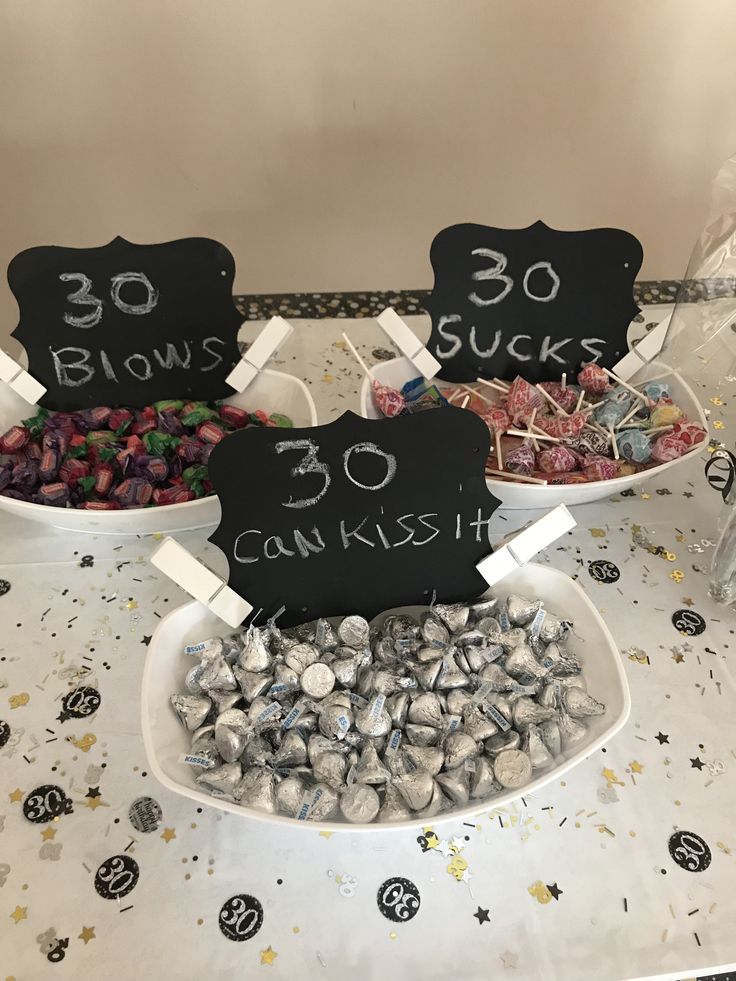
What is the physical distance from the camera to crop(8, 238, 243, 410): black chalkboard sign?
1.11 m

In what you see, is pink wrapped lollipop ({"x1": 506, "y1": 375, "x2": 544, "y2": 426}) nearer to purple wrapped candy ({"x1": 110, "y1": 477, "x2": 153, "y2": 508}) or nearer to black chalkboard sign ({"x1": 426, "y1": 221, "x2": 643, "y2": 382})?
black chalkboard sign ({"x1": 426, "y1": 221, "x2": 643, "y2": 382})

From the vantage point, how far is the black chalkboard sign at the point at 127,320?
3.63ft

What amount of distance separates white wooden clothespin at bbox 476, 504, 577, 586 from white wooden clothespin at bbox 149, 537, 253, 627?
304 mm

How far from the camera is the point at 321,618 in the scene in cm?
91

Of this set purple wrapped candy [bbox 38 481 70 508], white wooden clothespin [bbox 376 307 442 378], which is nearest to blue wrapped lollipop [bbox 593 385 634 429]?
white wooden clothespin [bbox 376 307 442 378]

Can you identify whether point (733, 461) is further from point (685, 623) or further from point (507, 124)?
point (507, 124)

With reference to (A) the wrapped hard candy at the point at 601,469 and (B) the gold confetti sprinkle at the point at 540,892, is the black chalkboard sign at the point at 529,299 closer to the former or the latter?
(A) the wrapped hard candy at the point at 601,469

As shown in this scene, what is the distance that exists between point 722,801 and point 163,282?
41.9 inches

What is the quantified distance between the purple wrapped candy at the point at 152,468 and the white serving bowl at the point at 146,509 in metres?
0.08

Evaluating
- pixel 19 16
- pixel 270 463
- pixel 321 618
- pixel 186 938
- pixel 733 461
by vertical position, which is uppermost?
pixel 19 16

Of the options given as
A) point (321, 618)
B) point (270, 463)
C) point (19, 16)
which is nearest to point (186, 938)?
point (321, 618)

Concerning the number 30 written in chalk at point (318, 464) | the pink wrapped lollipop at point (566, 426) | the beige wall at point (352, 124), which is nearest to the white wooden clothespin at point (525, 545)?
the number 30 written in chalk at point (318, 464)

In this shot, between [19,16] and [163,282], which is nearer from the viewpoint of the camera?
[163,282]

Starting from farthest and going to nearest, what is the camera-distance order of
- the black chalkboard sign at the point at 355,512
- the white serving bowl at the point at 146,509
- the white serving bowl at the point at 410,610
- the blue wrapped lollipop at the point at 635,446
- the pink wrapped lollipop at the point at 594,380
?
the pink wrapped lollipop at the point at 594,380 → the blue wrapped lollipop at the point at 635,446 → the white serving bowl at the point at 146,509 → the black chalkboard sign at the point at 355,512 → the white serving bowl at the point at 410,610
